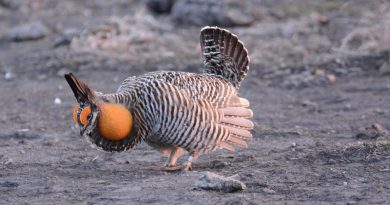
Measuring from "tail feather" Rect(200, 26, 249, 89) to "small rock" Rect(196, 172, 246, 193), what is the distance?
1715mm

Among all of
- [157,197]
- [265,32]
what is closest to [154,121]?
[157,197]

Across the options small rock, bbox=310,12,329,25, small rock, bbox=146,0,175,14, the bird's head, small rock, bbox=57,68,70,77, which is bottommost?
the bird's head

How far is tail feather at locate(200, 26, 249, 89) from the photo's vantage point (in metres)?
7.48

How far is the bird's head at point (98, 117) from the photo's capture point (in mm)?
6320

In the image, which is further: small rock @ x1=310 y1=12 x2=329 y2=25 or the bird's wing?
small rock @ x1=310 y1=12 x2=329 y2=25

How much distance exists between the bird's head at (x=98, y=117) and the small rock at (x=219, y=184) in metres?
0.84

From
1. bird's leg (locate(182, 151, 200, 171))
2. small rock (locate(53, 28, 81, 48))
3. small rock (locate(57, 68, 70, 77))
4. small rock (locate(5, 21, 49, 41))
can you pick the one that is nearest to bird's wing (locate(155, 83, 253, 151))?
bird's leg (locate(182, 151, 200, 171))

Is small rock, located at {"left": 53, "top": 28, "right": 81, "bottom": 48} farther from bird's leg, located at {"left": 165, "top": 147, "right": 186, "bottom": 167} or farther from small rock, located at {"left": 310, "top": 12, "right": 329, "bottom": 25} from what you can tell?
bird's leg, located at {"left": 165, "top": 147, "right": 186, "bottom": 167}

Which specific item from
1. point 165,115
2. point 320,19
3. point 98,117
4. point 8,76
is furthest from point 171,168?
point 320,19

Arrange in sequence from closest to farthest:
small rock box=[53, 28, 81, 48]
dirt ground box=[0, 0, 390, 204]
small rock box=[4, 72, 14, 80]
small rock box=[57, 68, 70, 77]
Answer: dirt ground box=[0, 0, 390, 204], small rock box=[57, 68, 70, 77], small rock box=[4, 72, 14, 80], small rock box=[53, 28, 81, 48]

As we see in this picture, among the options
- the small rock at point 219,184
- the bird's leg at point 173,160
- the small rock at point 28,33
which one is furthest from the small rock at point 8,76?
the small rock at point 219,184

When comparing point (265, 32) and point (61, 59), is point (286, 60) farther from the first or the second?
point (61, 59)

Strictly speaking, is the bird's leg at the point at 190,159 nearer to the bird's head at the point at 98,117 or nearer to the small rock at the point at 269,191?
the bird's head at the point at 98,117

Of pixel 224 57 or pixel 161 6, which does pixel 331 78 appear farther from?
pixel 161 6
